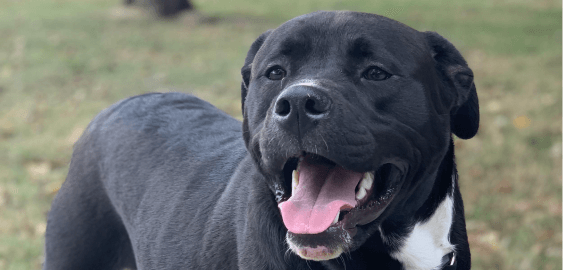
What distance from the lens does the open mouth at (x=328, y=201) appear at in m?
2.14

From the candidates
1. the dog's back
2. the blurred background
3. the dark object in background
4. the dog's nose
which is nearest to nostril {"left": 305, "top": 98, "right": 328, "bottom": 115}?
the dog's nose

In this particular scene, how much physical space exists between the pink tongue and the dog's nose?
0.30 metres

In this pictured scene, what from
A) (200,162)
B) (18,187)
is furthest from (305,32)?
(18,187)

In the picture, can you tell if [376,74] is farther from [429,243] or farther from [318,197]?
[429,243]

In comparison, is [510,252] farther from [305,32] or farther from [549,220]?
[305,32]

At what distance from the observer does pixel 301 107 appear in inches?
79.4

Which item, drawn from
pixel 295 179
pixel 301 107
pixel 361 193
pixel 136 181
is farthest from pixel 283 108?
pixel 136 181

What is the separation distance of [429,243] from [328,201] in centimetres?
53

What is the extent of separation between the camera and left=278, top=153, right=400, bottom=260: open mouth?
2.14 metres

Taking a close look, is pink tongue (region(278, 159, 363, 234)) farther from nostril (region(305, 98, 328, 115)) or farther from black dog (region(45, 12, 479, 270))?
nostril (region(305, 98, 328, 115))

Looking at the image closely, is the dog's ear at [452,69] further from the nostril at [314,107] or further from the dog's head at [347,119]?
the nostril at [314,107]

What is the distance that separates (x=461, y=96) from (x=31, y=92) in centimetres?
763

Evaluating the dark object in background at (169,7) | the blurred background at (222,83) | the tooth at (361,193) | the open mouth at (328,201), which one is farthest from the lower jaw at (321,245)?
the dark object in background at (169,7)

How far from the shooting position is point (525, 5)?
15.5m
